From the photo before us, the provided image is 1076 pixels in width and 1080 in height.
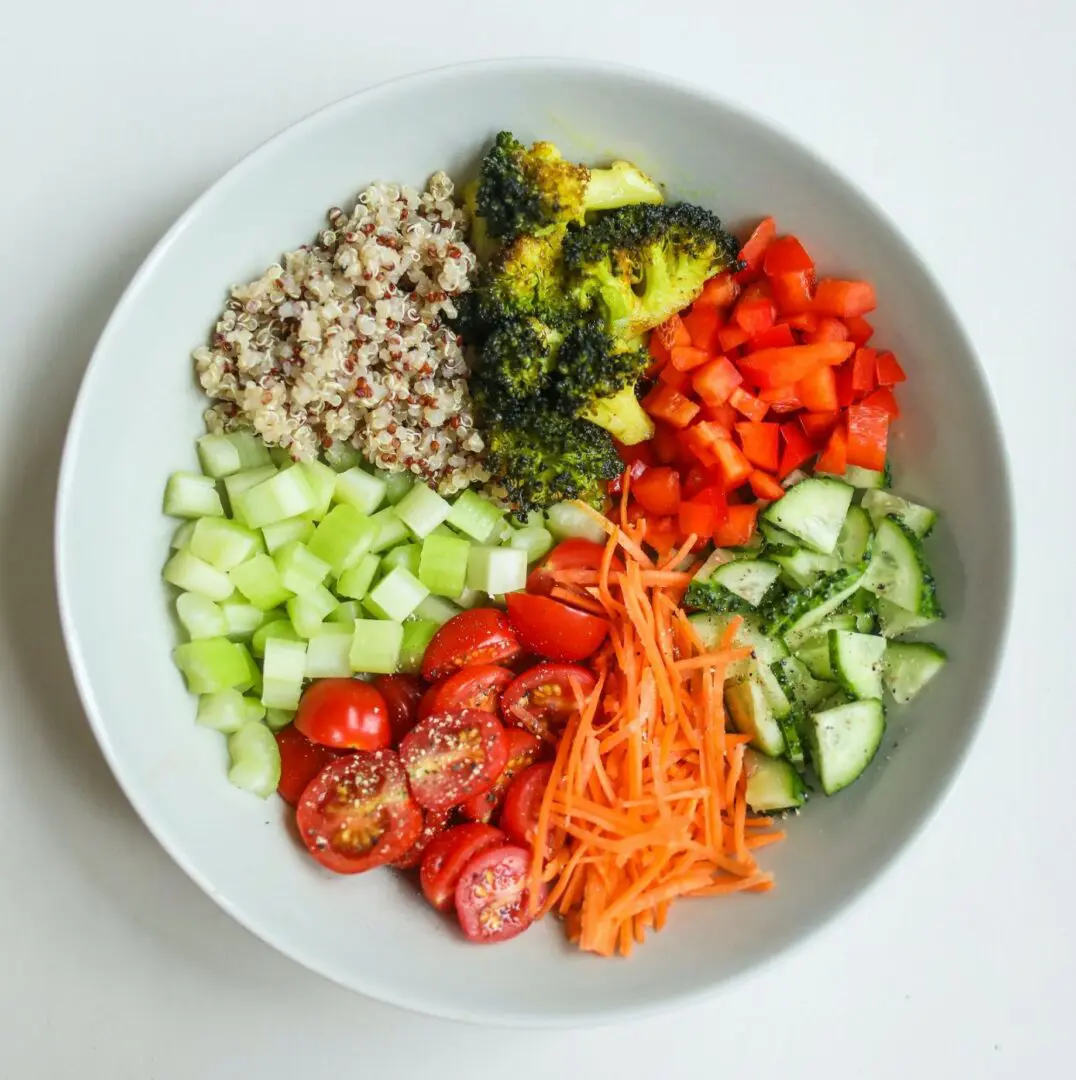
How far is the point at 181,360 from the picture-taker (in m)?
2.28

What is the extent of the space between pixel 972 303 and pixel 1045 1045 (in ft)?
6.92

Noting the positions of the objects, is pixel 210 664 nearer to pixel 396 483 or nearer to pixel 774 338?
pixel 396 483

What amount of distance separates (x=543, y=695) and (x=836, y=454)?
958mm

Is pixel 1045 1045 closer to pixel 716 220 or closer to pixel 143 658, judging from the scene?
pixel 716 220

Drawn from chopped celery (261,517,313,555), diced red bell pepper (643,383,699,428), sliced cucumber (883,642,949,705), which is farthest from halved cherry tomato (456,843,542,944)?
diced red bell pepper (643,383,699,428)

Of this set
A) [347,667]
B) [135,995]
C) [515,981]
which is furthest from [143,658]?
[515,981]

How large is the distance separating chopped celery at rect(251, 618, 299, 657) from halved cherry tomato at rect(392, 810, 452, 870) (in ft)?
1.78

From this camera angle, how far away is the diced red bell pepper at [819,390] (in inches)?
97.1

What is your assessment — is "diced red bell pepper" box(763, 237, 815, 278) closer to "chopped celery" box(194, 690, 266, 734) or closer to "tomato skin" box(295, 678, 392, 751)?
"tomato skin" box(295, 678, 392, 751)

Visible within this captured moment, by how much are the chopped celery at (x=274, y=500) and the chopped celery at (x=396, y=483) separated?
23 centimetres

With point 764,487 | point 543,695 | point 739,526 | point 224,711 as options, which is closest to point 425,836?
point 543,695

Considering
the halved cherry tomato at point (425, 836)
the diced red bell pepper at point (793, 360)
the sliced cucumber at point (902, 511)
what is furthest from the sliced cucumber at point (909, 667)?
the halved cherry tomato at point (425, 836)

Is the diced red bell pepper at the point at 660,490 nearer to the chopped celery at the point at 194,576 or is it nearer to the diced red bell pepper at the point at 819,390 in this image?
the diced red bell pepper at the point at 819,390

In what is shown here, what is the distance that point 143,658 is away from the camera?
88.4 inches
